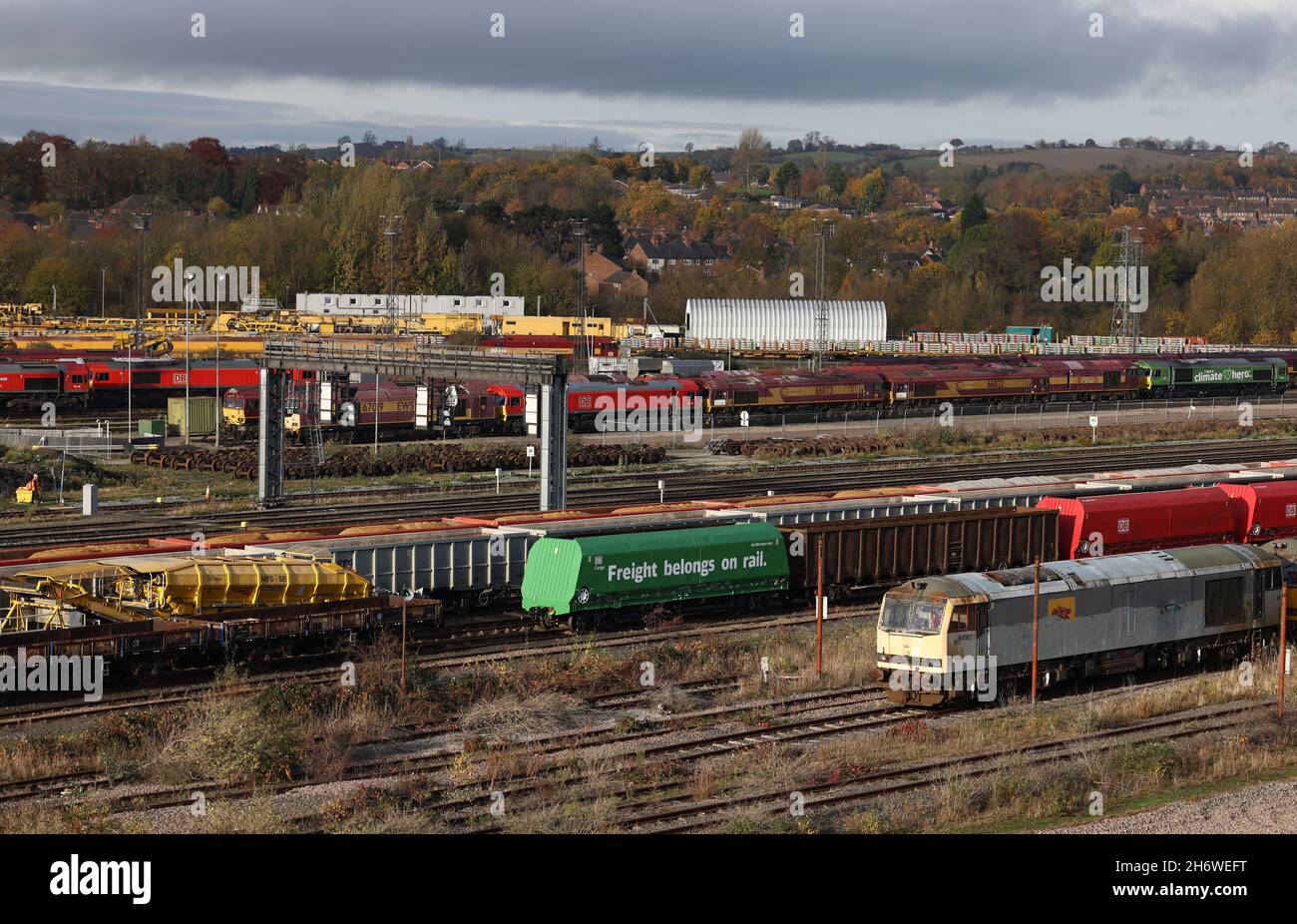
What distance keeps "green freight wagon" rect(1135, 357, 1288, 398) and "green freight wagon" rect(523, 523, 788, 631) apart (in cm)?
6719

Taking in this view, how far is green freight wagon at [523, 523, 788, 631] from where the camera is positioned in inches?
1296

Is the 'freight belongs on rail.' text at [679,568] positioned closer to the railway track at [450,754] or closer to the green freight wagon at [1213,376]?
the railway track at [450,754]

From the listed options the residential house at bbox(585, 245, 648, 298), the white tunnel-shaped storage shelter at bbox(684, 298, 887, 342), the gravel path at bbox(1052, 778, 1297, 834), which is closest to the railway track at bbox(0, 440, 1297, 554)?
the gravel path at bbox(1052, 778, 1297, 834)

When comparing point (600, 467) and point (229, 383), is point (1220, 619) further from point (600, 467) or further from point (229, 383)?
point (229, 383)

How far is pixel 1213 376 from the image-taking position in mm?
98250

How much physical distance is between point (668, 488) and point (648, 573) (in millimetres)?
22528

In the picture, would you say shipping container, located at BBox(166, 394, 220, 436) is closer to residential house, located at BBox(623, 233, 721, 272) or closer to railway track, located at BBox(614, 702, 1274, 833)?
railway track, located at BBox(614, 702, 1274, 833)

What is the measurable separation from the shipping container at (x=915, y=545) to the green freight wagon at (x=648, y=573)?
3.29 feet

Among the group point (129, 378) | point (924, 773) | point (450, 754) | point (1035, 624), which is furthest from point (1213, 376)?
point (450, 754)

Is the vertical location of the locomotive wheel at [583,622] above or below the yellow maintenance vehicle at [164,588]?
below

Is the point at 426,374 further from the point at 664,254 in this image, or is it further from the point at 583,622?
the point at 664,254

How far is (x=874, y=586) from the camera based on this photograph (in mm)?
38219

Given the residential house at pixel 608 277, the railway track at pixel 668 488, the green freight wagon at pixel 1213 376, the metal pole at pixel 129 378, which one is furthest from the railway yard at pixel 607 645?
the residential house at pixel 608 277

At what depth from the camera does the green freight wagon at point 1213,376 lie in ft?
316
